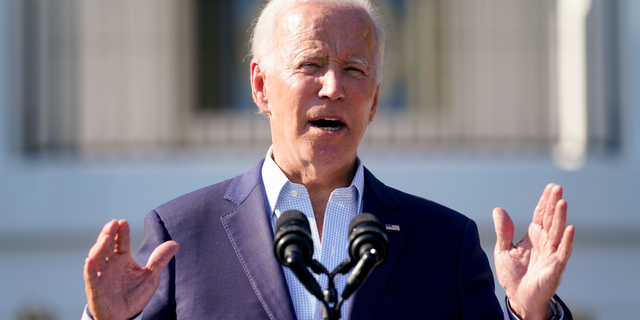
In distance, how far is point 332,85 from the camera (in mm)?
2195

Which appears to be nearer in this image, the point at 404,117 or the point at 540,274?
the point at 540,274

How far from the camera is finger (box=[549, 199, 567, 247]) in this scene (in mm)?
2023

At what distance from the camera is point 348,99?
7.33 ft

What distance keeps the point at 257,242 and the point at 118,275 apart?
1.44ft

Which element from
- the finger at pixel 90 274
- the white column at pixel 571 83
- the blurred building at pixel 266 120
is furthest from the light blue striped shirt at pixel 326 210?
the white column at pixel 571 83

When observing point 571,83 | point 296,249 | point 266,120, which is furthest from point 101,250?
point 571,83

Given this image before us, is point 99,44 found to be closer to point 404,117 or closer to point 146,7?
point 146,7

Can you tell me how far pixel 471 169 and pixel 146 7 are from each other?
3257 millimetres

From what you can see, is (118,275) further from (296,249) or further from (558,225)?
(558,225)

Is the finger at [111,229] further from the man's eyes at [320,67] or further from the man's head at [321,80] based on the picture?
the man's eyes at [320,67]

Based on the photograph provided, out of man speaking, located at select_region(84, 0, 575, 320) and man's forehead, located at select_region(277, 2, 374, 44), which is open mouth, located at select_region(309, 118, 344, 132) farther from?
man's forehead, located at select_region(277, 2, 374, 44)

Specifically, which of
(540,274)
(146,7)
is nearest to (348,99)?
(540,274)

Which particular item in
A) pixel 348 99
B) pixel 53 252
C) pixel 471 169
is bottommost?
pixel 53 252

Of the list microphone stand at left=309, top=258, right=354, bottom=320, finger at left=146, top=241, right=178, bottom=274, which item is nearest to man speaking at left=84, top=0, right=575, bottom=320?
finger at left=146, top=241, right=178, bottom=274
